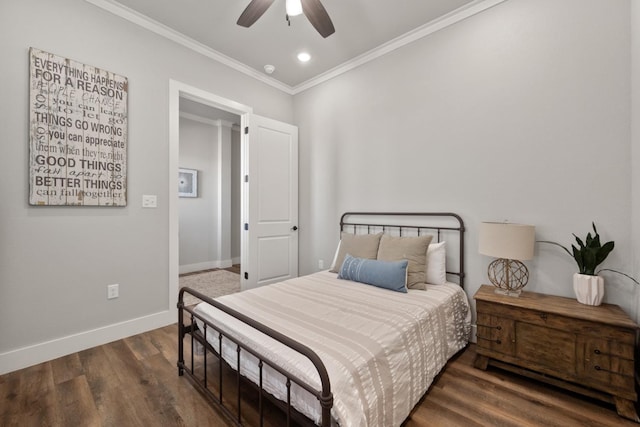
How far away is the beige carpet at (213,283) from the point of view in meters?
3.87

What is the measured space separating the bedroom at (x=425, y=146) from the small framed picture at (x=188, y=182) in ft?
7.77

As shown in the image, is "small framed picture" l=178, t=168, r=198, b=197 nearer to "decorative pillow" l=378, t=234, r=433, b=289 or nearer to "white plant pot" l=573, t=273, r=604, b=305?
"decorative pillow" l=378, t=234, r=433, b=289

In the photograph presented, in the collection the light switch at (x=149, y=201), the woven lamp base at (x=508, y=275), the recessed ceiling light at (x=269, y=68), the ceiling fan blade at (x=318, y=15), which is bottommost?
the woven lamp base at (x=508, y=275)

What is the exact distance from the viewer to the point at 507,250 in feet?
6.57

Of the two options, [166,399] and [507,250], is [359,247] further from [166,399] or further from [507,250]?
[166,399]

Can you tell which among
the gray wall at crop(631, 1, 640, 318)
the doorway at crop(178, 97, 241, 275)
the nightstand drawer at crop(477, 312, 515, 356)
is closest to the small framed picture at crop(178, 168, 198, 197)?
the doorway at crop(178, 97, 241, 275)

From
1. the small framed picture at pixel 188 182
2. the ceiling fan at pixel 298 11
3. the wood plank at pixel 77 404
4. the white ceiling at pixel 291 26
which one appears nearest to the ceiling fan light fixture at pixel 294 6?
the ceiling fan at pixel 298 11

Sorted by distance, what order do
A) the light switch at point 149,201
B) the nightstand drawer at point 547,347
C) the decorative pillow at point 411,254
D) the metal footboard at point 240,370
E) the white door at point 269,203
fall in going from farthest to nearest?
1. the white door at point 269,203
2. the light switch at point 149,201
3. the decorative pillow at point 411,254
4. the nightstand drawer at point 547,347
5. the metal footboard at point 240,370

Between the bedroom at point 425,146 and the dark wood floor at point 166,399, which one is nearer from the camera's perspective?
the dark wood floor at point 166,399

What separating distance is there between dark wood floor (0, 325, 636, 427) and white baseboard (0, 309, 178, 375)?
0.07 metres

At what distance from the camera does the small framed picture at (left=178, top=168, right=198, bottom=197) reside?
501cm

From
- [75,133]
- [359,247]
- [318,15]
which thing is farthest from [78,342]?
[318,15]

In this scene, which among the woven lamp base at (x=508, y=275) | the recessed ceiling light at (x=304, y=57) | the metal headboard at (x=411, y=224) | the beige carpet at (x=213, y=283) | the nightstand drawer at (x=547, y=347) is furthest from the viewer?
the beige carpet at (x=213, y=283)

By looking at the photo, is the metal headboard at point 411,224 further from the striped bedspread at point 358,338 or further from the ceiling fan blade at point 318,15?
the ceiling fan blade at point 318,15
